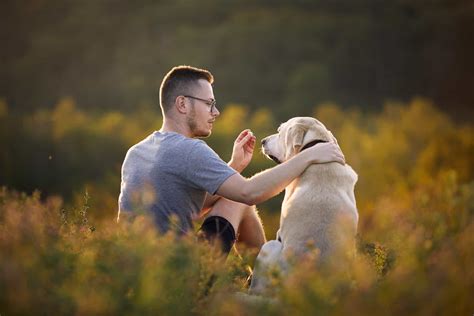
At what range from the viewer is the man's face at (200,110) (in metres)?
4.91

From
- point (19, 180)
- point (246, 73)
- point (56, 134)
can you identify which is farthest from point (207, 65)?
Result: point (19, 180)

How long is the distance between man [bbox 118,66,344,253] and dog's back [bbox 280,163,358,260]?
87mm

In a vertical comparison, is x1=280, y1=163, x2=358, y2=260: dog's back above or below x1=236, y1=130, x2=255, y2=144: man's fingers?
below

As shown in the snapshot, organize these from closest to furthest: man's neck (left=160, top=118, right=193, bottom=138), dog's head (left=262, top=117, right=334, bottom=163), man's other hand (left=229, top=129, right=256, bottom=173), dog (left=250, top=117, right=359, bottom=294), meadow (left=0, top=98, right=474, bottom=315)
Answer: meadow (left=0, top=98, right=474, bottom=315), dog (left=250, top=117, right=359, bottom=294), dog's head (left=262, top=117, right=334, bottom=163), man's neck (left=160, top=118, right=193, bottom=138), man's other hand (left=229, top=129, right=256, bottom=173)

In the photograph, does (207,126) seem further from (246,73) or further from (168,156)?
(246,73)

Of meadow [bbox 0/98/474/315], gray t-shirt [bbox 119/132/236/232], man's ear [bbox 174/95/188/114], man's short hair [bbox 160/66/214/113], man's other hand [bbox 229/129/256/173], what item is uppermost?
man's short hair [bbox 160/66/214/113]

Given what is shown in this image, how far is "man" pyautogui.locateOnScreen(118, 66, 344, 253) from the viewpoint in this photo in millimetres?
4277

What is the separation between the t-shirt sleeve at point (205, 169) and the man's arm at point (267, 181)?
4cm

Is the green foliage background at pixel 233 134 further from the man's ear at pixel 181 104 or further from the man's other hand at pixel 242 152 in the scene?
the man's ear at pixel 181 104

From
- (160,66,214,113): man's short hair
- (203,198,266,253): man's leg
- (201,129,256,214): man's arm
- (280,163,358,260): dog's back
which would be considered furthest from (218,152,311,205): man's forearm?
(160,66,214,113): man's short hair

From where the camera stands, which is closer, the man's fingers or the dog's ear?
the dog's ear

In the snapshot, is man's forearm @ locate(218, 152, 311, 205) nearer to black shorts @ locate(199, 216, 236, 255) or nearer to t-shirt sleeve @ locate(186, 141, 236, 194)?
t-shirt sleeve @ locate(186, 141, 236, 194)

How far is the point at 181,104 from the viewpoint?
4891 mm

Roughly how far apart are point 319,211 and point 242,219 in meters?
1.08
